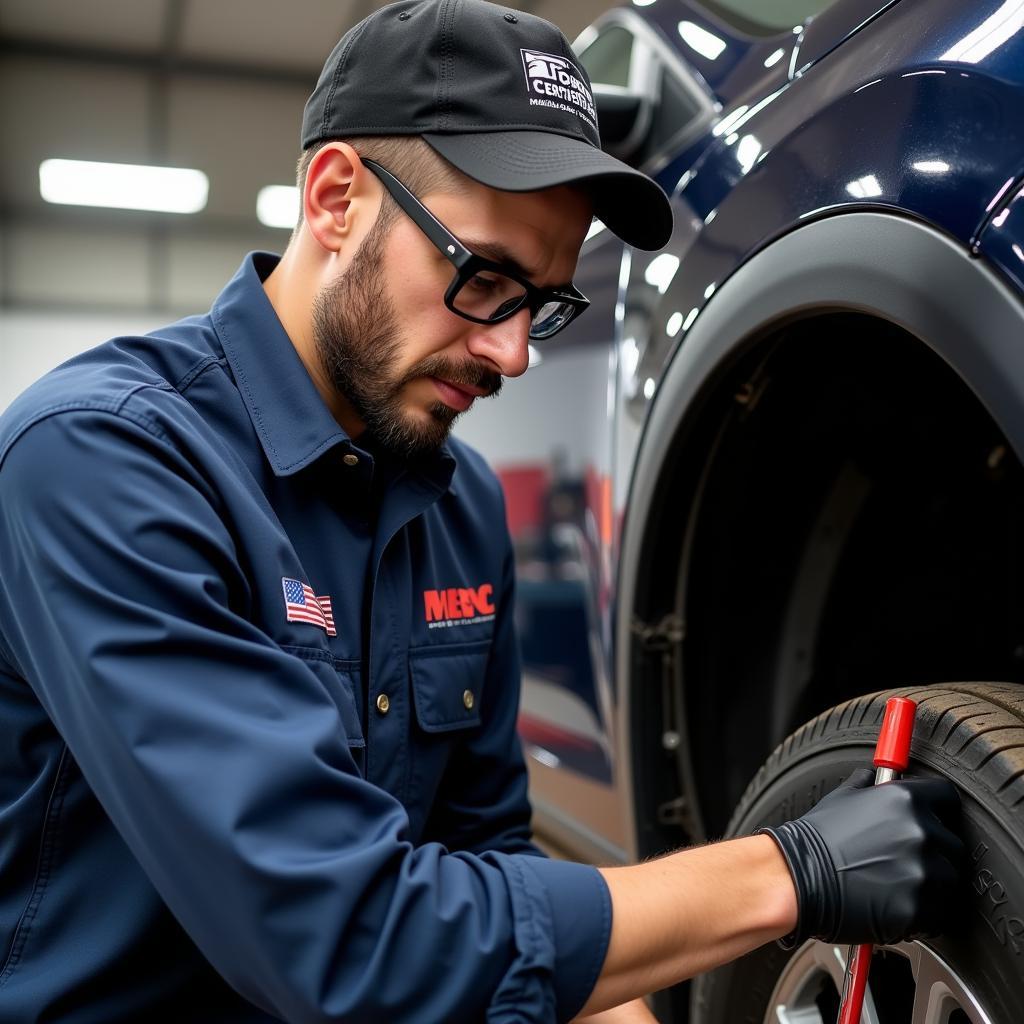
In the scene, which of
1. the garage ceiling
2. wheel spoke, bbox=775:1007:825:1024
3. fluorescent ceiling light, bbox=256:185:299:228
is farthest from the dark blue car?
fluorescent ceiling light, bbox=256:185:299:228

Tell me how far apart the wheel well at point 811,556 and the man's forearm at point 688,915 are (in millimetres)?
405

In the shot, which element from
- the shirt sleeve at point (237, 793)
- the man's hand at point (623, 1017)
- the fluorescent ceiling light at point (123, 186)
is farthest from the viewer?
the fluorescent ceiling light at point (123, 186)

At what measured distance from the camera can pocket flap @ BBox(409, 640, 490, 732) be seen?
3.64ft

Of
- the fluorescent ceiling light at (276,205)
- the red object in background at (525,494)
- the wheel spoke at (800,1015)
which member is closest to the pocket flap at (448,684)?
the wheel spoke at (800,1015)

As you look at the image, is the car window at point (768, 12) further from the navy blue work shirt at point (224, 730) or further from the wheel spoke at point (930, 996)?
the wheel spoke at point (930, 996)

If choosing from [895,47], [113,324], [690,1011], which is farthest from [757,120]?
[113,324]

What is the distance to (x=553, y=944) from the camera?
2.53 feet

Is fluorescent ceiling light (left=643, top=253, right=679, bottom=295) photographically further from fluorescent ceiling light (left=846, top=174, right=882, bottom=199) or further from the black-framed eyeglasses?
fluorescent ceiling light (left=846, top=174, right=882, bottom=199)

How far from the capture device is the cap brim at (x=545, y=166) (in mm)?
951

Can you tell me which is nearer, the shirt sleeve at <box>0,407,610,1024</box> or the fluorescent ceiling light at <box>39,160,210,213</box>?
the shirt sleeve at <box>0,407,610,1024</box>

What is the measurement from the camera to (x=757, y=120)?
110 cm

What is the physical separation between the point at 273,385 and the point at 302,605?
21 centimetres

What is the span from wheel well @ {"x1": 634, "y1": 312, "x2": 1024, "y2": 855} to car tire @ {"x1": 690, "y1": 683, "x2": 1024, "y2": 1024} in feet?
0.72

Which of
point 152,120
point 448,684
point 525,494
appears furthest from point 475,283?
point 152,120
